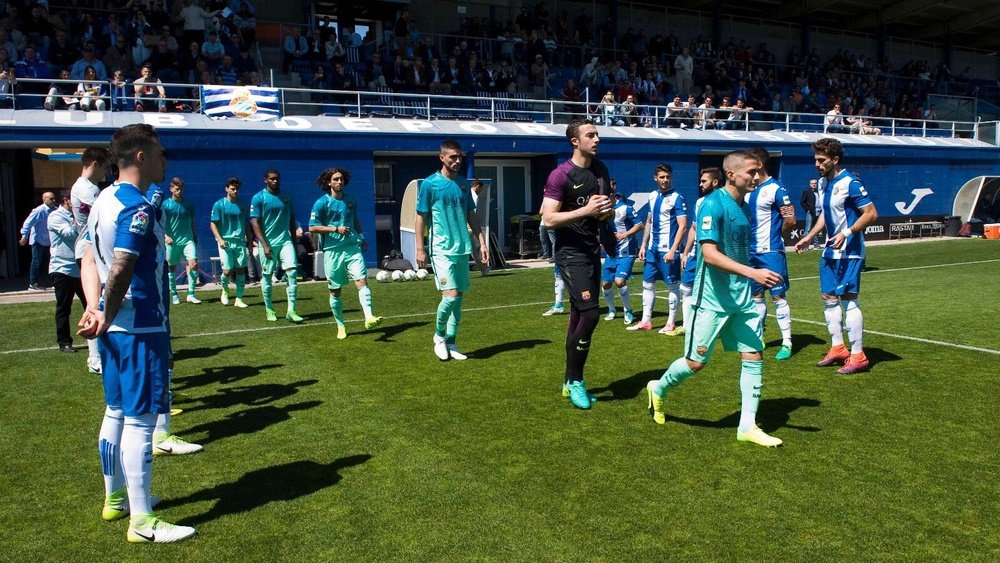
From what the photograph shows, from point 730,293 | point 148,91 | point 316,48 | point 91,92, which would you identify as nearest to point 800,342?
point 730,293

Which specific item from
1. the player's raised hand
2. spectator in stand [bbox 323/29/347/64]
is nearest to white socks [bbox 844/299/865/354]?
the player's raised hand

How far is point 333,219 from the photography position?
30.9ft

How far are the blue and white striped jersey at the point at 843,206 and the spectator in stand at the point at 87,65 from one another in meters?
16.3

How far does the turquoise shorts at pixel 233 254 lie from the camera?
12.6 m

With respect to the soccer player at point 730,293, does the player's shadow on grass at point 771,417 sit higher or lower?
lower

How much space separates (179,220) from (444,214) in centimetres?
683

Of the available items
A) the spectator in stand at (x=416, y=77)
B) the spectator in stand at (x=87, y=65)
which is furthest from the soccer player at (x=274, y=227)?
the spectator in stand at (x=416, y=77)

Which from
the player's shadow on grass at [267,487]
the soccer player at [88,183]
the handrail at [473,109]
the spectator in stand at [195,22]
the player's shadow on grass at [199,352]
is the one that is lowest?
the player's shadow on grass at [267,487]

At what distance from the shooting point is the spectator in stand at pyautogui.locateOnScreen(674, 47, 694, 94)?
2884 cm

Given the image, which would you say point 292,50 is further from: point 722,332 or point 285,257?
point 722,332

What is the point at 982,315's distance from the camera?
10125mm

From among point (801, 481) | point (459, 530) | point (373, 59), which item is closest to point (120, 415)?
point (459, 530)

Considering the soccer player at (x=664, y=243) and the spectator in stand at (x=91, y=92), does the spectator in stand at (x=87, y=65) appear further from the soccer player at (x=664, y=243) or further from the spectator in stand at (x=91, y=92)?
the soccer player at (x=664, y=243)

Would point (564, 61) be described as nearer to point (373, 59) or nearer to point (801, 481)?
point (373, 59)
